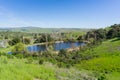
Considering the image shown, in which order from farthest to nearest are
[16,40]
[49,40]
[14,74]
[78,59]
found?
[49,40] < [16,40] < [78,59] < [14,74]

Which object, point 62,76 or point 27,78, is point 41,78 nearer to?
point 27,78

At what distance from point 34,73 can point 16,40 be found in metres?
102

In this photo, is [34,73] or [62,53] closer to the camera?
[34,73]

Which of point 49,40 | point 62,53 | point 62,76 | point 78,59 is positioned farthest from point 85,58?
point 49,40

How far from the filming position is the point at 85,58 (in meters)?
48.5

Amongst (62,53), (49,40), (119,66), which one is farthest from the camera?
(49,40)

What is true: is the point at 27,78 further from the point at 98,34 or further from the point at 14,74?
the point at 98,34

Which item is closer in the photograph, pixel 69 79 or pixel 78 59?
pixel 69 79

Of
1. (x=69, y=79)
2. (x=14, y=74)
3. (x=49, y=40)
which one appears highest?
(x=14, y=74)

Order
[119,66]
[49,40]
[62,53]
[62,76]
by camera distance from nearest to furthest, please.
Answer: [62,76] → [119,66] → [62,53] → [49,40]

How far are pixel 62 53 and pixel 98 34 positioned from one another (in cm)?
7267

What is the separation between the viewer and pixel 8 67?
28.3 feet

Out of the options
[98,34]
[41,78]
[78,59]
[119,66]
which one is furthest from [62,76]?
[98,34]

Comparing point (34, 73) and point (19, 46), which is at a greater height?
point (34, 73)
